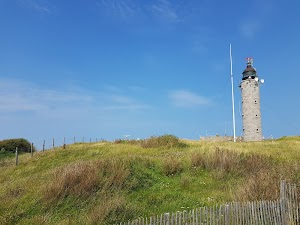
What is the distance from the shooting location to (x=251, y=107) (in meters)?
51.8

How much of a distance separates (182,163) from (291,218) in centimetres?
1033

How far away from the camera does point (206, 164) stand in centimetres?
2038

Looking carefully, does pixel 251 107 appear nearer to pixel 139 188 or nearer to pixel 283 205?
pixel 139 188

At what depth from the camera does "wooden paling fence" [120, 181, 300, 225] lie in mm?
8852

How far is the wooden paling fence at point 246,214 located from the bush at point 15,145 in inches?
1807

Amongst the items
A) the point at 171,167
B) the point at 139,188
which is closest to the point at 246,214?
the point at 139,188

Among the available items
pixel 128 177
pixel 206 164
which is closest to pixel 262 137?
pixel 206 164

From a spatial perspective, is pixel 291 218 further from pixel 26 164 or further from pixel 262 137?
pixel 262 137

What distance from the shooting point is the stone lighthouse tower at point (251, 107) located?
51625mm

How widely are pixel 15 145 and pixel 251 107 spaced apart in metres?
38.8

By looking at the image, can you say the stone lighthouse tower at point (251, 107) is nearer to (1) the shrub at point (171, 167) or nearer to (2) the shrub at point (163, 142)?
(2) the shrub at point (163, 142)

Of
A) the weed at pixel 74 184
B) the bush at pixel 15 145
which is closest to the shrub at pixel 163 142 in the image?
the weed at pixel 74 184

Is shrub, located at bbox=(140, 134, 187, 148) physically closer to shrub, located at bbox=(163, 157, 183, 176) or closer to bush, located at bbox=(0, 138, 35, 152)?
shrub, located at bbox=(163, 157, 183, 176)

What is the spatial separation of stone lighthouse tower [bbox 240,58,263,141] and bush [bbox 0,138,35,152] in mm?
36264
